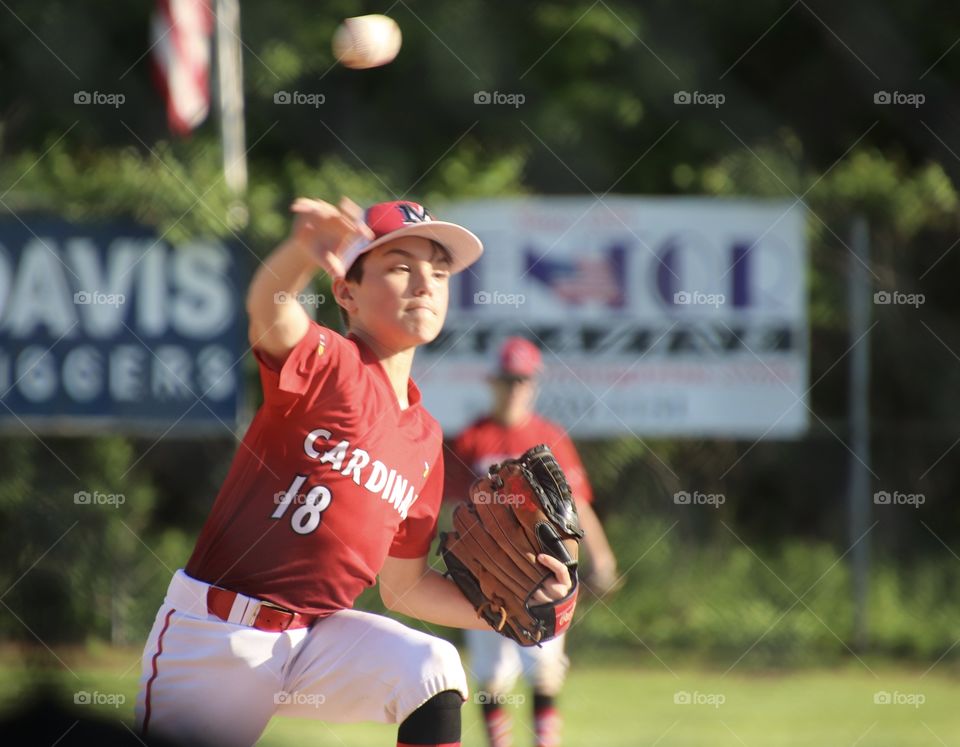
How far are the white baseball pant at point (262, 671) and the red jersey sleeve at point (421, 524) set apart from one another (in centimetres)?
29

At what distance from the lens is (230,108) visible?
7.09m

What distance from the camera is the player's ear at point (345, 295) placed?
3.06 meters

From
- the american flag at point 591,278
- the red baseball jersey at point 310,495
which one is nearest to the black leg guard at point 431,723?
the red baseball jersey at point 310,495

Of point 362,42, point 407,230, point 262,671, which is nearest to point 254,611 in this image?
point 262,671

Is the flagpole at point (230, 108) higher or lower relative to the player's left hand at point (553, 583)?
higher

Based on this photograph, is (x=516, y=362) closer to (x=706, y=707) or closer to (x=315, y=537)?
(x=706, y=707)

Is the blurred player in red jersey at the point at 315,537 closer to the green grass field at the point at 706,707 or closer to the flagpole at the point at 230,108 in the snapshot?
the green grass field at the point at 706,707

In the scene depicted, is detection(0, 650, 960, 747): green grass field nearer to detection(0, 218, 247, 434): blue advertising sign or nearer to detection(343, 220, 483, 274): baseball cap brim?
detection(0, 218, 247, 434): blue advertising sign

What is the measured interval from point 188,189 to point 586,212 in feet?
6.71

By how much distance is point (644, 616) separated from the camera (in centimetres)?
741

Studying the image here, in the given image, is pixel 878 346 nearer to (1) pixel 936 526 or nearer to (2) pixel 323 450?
(1) pixel 936 526

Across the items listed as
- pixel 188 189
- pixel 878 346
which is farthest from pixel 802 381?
pixel 188 189

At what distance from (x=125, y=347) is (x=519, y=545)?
385 cm

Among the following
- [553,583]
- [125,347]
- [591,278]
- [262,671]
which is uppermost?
[591,278]
